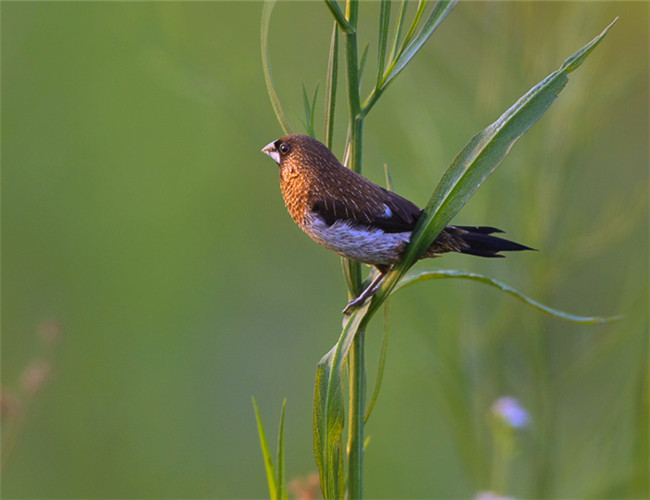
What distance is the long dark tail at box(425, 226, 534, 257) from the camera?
1.00 meters

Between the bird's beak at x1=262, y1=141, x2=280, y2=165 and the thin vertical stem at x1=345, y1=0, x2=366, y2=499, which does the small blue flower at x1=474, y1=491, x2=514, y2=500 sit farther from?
the bird's beak at x1=262, y1=141, x2=280, y2=165

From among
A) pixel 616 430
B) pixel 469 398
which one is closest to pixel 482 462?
pixel 469 398

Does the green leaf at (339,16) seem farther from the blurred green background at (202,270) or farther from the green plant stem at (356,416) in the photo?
the blurred green background at (202,270)

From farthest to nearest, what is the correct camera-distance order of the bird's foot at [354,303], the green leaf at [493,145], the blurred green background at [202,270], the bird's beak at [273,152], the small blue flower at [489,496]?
the blurred green background at [202,270]
the small blue flower at [489,496]
the bird's beak at [273,152]
the bird's foot at [354,303]
the green leaf at [493,145]

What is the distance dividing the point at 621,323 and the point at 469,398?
387 millimetres

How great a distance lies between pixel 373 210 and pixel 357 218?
1.1 inches

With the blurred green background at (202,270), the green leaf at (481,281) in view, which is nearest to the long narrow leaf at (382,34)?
the green leaf at (481,281)

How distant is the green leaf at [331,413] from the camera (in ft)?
2.63

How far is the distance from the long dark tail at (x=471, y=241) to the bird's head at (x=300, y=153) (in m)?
0.19

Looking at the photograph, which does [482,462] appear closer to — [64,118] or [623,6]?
[623,6]

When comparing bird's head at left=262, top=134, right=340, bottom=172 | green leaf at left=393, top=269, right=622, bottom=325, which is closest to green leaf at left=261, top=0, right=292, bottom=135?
bird's head at left=262, top=134, right=340, bottom=172

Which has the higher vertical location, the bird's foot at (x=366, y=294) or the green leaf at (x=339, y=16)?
the green leaf at (x=339, y=16)

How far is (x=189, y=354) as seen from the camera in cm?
367

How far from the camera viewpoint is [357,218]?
3.31 feet
